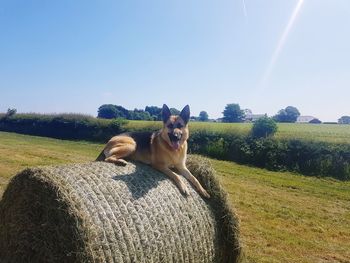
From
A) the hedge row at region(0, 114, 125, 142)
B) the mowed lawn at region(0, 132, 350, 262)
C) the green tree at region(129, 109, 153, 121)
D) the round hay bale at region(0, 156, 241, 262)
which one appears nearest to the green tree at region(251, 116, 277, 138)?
the mowed lawn at region(0, 132, 350, 262)

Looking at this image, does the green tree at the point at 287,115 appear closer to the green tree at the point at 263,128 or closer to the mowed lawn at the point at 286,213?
the green tree at the point at 263,128

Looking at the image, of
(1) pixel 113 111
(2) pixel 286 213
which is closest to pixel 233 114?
(1) pixel 113 111

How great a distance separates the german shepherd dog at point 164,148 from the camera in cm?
570

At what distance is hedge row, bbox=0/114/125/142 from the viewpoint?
3269 cm

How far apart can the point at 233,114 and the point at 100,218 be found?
60.7 meters

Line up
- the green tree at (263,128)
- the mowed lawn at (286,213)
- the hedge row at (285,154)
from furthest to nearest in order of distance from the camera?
the green tree at (263,128) < the hedge row at (285,154) < the mowed lawn at (286,213)

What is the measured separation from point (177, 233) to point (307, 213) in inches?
283

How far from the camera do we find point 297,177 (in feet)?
62.4

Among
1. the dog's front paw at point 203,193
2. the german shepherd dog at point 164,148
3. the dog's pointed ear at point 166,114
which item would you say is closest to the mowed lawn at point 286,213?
the dog's front paw at point 203,193

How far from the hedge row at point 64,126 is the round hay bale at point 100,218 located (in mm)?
26330

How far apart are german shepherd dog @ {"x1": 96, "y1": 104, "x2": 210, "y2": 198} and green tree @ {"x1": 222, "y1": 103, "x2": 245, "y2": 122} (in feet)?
192

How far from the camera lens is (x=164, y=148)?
19.1 ft

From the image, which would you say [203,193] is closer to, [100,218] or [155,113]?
[100,218]

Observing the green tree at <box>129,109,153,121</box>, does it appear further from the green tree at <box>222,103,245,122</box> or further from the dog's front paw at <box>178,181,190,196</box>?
the dog's front paw at <box>178,181,190,196</box>
